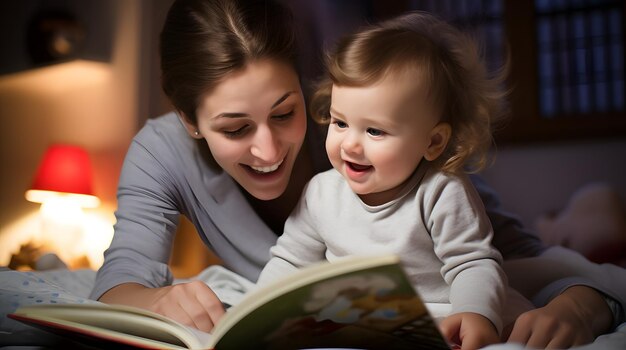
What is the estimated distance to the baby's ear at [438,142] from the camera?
832mm

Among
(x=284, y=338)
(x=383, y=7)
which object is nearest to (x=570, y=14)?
(x=383, y=7)

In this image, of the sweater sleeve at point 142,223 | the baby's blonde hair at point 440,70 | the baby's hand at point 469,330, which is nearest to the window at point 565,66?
the baby's blonde hair at point 440,70

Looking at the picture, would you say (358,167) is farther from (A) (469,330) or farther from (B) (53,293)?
(B) (53,293)

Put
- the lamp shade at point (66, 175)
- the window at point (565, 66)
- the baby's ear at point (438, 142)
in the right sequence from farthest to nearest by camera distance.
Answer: the window at point (565, 66) → the lamp shade at point (66, 175) → the baby's ear at point (438, 142)

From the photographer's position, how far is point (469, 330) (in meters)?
0.68

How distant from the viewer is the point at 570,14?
1.96 metres

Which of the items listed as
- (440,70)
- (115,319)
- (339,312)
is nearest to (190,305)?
(115,319)

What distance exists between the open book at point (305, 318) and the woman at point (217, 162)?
0.53 ft

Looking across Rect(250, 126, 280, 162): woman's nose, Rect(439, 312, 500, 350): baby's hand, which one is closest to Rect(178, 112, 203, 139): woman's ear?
Rect(250, 126, 280, 162): woman's nose

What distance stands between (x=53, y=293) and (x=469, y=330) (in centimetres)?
50

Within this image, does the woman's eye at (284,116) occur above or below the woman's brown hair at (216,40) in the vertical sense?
below

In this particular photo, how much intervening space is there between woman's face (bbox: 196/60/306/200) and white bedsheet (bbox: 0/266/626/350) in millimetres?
202

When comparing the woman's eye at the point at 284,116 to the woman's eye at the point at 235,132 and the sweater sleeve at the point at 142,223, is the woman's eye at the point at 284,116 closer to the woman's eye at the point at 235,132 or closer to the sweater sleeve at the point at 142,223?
the woman's eye at the point at 235,132

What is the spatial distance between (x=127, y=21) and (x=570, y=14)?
136 cm
